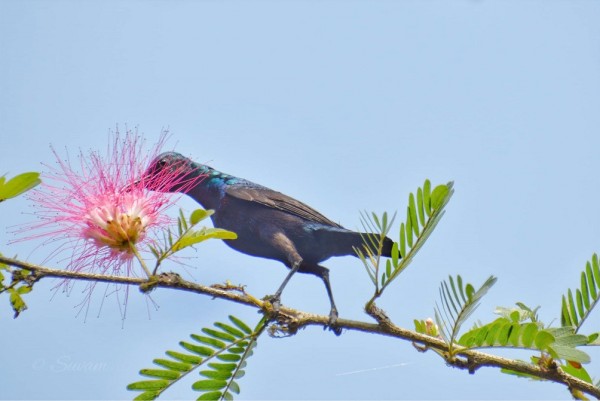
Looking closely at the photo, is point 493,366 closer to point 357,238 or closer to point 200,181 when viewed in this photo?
point 357,238

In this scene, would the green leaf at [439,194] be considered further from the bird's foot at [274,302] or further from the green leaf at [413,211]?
the bird's foot at [274,302]

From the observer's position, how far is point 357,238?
498 centimetres

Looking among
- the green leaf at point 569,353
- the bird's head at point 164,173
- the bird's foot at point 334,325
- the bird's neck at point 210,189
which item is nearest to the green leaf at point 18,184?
the bird's head at point 164,173

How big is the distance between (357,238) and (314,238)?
342 millimetres

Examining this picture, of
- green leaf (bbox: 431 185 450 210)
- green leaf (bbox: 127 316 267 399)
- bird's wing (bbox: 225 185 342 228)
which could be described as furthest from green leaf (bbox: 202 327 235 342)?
bird's wing (bbox: 225 185 342 228)

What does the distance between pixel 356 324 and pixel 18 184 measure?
1.52 meters

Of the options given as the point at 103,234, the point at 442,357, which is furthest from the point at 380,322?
the point at 103,234

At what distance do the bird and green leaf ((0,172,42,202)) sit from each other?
149 centimetres

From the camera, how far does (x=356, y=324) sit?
3340 mm

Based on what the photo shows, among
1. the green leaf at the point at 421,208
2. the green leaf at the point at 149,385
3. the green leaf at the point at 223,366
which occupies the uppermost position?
the green leaf at the point at 421,208

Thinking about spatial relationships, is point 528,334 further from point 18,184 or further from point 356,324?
point 18,184

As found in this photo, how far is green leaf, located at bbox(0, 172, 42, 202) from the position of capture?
319cm

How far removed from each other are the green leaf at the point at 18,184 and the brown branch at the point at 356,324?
27 cm

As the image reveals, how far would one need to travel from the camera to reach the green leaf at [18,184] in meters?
3.19
